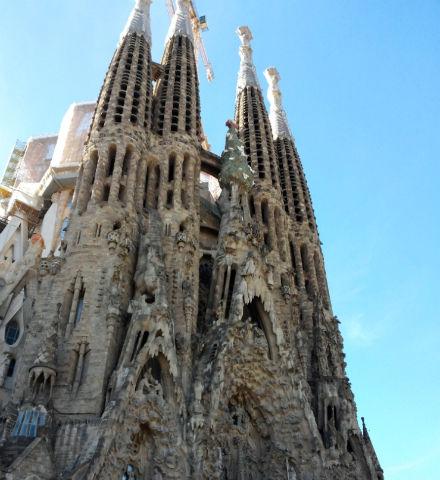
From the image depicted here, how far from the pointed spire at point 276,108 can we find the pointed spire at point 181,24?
6.96 metres

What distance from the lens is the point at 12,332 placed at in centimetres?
2273

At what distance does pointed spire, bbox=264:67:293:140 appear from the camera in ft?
119

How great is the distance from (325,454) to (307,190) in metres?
16.0

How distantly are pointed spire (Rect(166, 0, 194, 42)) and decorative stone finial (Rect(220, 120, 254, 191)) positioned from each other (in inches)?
377

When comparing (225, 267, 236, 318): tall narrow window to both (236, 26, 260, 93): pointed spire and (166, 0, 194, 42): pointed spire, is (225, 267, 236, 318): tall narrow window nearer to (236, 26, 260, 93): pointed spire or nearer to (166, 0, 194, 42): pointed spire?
(166, 0, 194, 42): pointed spire

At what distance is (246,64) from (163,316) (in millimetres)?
26214

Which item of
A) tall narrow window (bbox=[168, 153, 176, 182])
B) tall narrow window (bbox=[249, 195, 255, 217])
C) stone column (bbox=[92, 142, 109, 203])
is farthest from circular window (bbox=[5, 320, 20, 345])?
tall narrow window (bbox=[249, 195, 255, 217])

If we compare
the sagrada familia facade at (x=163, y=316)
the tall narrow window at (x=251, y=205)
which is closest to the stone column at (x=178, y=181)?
the sagrada familia facade at (x=163, y=316)

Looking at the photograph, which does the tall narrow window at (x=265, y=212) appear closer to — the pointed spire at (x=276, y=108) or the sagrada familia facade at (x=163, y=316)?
the sagrada familia facade at (x=163, y=316)

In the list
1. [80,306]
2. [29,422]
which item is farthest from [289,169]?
[29,422]

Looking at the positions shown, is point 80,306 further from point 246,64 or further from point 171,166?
point 246,64

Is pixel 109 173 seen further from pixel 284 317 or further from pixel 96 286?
pixel 284 317

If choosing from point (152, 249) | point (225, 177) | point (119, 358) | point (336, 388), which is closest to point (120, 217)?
point (152, 249)

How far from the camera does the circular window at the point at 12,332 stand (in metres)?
22.5
